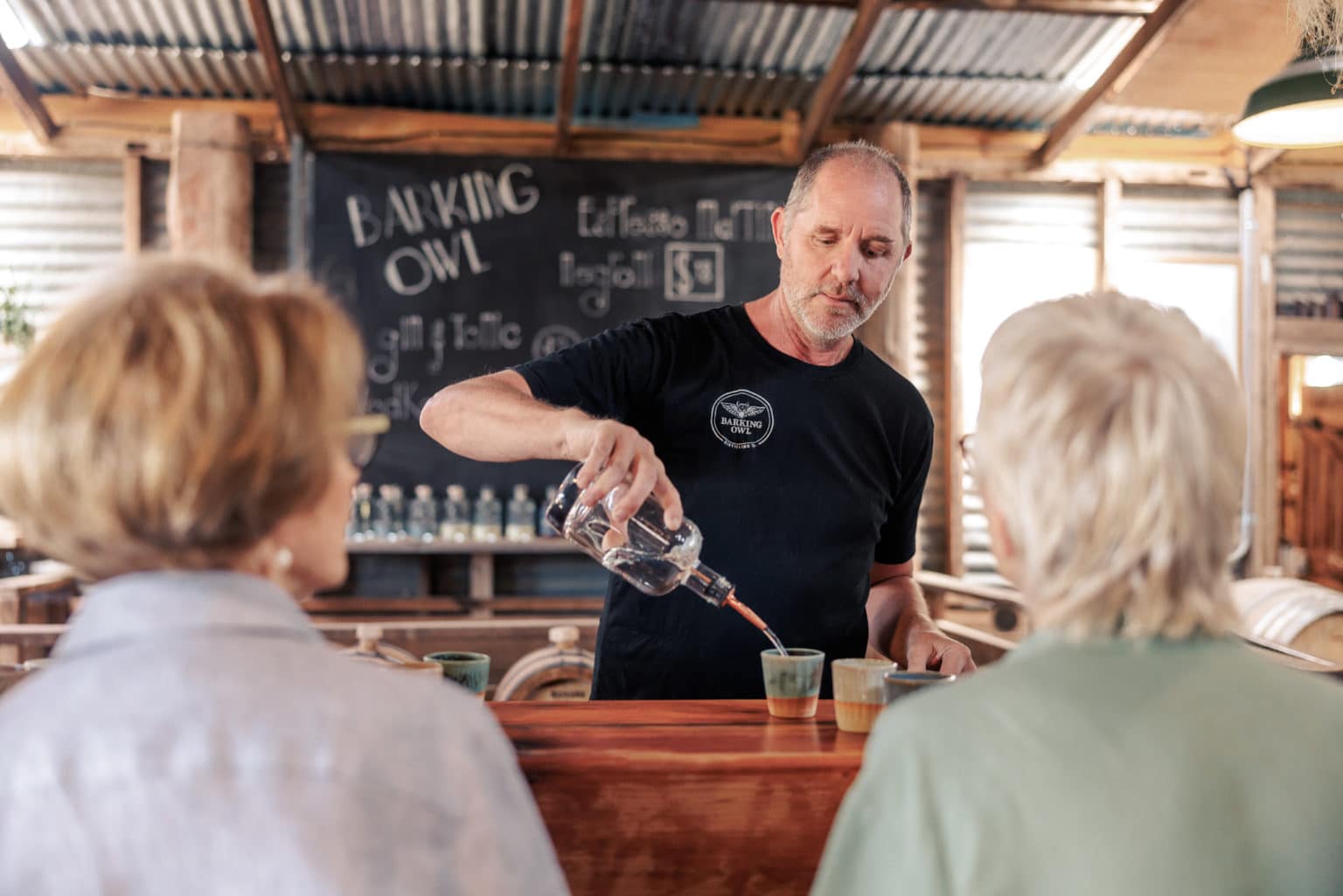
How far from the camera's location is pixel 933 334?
21.1 feet

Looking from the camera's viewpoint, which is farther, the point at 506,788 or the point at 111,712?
the point at 506,788

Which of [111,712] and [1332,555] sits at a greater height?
[111,712]

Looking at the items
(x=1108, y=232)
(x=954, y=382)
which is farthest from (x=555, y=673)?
(x=1108, y=232)

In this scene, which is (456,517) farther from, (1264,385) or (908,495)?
(1264,385)

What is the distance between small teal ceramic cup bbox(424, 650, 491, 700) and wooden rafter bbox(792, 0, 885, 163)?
391 centimetres

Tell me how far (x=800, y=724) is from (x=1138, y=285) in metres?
5.61

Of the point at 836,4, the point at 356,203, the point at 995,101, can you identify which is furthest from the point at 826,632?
the point at 995,101

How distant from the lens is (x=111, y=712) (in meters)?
0.76

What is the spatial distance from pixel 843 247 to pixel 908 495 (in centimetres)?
53

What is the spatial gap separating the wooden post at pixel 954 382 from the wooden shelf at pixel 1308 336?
1.88m

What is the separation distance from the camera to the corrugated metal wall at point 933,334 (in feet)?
20.7

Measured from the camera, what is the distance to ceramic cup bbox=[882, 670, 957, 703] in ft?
4.99

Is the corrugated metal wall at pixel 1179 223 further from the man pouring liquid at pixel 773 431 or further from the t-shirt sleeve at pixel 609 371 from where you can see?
the t-shirt sleeve at pixel 609 371

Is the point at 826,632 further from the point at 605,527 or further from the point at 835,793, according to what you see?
the point at 835,793
